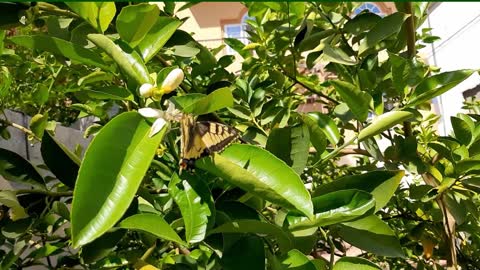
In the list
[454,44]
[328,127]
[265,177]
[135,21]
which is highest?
[135,21]

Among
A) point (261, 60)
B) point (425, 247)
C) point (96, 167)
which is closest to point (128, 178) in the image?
point (96, 167)

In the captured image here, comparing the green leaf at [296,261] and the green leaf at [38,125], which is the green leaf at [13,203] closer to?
the green leaf at [38,125]

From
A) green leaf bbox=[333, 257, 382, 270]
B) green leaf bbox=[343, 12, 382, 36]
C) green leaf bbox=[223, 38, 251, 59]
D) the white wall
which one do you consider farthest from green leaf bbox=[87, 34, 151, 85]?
the white wall

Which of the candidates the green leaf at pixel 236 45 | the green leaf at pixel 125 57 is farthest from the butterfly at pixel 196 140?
the green leaf at pixel 236 45

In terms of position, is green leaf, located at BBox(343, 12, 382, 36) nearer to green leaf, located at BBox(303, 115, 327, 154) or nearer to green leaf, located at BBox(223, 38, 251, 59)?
green leaf, located at BBox(303, 115, 327, 154)

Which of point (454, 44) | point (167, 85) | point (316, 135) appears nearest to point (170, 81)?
point (167, 85)

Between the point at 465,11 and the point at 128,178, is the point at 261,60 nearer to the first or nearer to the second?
the point at 128,178

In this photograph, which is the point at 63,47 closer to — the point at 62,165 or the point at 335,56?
the point at 62,165

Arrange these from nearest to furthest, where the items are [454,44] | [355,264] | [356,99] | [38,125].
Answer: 1. [355,264]
2. [356,99]
3. [38,125]
4. [454,44]
